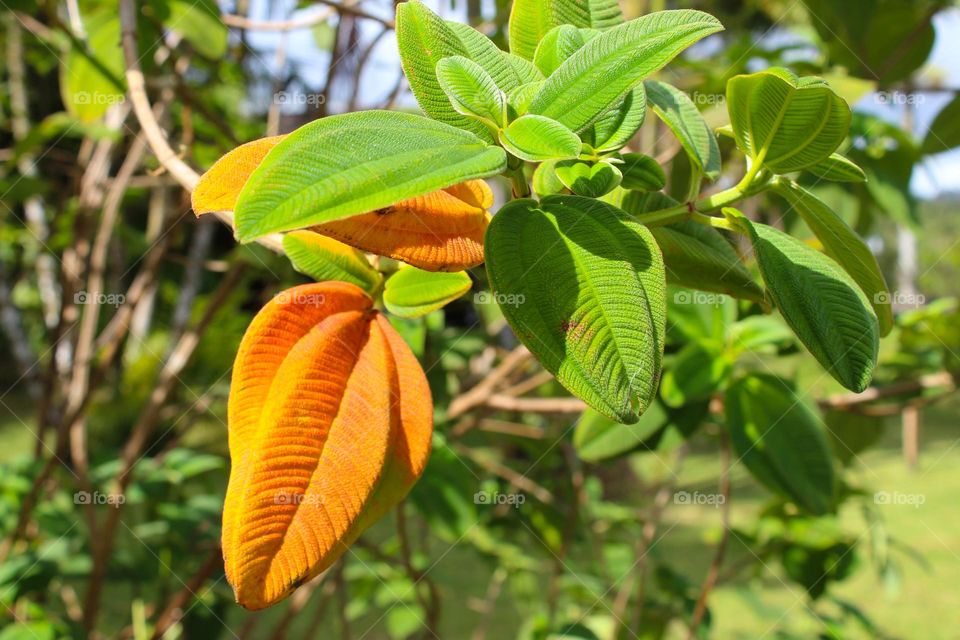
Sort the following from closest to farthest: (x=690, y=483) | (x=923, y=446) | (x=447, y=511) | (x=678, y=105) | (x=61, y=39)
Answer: (x=678, y=105)
(x=447, y=511)
(x=61, y=39)
(x=690, y=483)
(x=923, y=446)

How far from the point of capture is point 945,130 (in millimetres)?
1076

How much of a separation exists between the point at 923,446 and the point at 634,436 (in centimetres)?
554

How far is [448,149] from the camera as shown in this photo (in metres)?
0.32

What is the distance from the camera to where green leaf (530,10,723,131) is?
34cm

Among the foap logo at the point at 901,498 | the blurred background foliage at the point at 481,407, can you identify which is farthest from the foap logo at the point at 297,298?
the foap logo at the point at 901,498

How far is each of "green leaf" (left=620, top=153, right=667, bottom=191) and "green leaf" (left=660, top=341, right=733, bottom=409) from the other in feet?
1.23

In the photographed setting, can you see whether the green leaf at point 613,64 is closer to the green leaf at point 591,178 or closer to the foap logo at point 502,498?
the green leaf at point 591,178

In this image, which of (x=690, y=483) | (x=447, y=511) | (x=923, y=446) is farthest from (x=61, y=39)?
(x=923, y=446)

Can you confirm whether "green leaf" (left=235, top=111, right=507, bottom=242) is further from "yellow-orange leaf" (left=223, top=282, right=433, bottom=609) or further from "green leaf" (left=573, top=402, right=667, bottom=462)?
"green leaf" (left=573, top=402, right=667, bottom=462)

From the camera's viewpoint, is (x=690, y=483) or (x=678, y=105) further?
(x=690, y=483)

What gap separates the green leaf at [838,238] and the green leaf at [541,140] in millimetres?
148

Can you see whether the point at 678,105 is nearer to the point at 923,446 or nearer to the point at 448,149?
the point at 448,149

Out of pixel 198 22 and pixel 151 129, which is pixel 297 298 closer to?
pixel 151 129

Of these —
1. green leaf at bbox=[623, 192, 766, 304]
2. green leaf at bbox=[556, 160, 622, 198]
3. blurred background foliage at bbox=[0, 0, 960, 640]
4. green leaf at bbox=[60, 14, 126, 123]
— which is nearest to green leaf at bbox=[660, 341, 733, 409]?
blurred background foliage at bbox=[0, 0, 960, 640]
